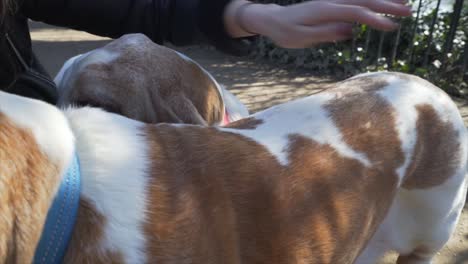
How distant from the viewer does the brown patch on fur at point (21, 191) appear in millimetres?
896

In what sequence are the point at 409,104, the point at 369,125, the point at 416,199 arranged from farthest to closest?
the point at 416,199 → the point at 409,104 → the point at 369,125

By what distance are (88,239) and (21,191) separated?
0.20m

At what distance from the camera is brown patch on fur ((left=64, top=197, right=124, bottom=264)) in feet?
3.44

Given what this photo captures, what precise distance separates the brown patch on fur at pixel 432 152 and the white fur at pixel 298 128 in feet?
1.06

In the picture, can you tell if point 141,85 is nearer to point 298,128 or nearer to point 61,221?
point 298,128

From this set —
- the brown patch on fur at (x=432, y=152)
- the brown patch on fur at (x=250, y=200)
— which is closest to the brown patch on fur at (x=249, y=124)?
the brown patch on fur at (x=250, y=200)

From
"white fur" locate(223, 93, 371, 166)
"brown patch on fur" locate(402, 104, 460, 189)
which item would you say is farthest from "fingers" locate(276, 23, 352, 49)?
"brown patch on fur" locate(402, 104, 460, 189)

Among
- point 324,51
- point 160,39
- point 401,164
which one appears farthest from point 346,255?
point 324,51

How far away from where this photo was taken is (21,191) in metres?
0.92

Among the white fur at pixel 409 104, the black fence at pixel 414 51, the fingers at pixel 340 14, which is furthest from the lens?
the black fence at pixel 414 51

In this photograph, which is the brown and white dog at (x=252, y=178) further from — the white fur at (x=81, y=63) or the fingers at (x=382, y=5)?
the white fur at (x=81, y=63)

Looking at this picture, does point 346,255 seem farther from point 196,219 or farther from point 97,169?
point 97,169

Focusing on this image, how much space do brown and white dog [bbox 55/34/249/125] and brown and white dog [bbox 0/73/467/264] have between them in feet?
1.88

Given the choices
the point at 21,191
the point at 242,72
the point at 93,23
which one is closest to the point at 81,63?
the point at 93,23
